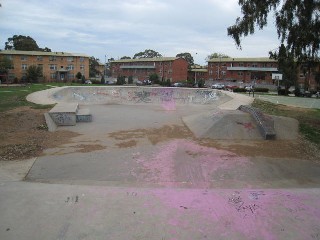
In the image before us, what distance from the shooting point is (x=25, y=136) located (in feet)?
46.7

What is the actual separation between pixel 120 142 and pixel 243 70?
72330mm

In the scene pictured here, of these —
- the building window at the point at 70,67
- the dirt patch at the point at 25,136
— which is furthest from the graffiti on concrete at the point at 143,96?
the building window at the point at 70,67

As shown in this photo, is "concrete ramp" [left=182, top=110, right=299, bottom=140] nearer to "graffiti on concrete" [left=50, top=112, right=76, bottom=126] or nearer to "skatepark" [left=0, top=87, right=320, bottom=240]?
"skatepark" [left=0, top=87, right=320, bottom=240]

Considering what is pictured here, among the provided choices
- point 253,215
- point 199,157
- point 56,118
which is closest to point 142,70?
point 56,118

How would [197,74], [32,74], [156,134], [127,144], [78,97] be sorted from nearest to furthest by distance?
[127,144]
[156,134]
[78,97]
[32,74]
[197,74]

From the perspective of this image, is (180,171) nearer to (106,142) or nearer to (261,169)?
(261,169)

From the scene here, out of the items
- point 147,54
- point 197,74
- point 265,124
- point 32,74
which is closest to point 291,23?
point 265,124

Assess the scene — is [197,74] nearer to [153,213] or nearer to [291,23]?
[291,23]

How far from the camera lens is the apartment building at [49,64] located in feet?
227

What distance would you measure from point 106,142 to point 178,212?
8.03m

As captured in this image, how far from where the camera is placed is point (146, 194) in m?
7.48

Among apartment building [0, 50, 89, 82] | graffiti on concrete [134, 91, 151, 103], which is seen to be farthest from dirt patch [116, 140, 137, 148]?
apartment building [0, 50, 89, 82]

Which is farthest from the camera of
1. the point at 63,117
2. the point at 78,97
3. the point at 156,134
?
the point at 78,97

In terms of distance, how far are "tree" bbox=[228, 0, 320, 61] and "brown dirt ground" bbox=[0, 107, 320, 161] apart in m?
4.98
